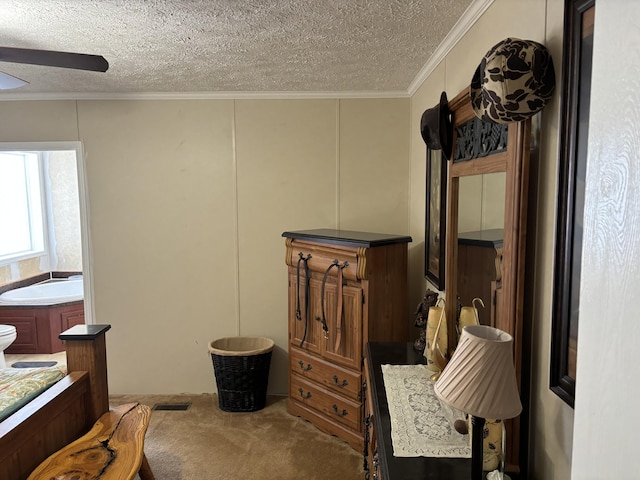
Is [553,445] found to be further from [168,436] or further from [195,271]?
[195,271]

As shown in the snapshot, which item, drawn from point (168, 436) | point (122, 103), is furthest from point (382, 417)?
point (122, 103)

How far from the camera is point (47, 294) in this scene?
5012mm

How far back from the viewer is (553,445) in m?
1.23

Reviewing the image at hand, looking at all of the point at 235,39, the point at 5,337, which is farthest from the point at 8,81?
the point at 5,337

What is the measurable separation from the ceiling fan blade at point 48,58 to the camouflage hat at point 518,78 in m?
1.58

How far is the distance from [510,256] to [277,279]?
8.07 feet

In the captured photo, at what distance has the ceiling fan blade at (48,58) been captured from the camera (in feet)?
5.93

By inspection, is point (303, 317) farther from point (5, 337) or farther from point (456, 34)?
point (5, 337)

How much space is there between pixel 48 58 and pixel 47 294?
3.97m

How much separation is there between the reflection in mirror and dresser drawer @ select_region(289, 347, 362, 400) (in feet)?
3.89

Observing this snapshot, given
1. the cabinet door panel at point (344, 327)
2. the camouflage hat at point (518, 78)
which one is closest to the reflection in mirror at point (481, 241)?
the camouflage hat at point (518, 78)

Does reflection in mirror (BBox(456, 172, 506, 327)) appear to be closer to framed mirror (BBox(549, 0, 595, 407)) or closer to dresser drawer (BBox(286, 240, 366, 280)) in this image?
framed mirror (BBox(549, 0, 595, 407))

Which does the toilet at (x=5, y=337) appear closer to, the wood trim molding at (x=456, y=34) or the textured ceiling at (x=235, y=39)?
the textured ceiling at (x=235, y=39)

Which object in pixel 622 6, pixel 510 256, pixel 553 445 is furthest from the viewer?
pixel 510 256
